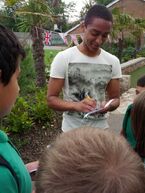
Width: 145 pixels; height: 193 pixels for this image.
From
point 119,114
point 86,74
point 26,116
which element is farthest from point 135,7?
point 86,74

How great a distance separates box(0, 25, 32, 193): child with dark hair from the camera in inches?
56.2

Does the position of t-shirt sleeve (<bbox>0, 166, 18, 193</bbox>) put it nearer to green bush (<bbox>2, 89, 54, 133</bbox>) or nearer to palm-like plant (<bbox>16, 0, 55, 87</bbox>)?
green bush (<bbox>2, 89, 54, 133</bbox>)

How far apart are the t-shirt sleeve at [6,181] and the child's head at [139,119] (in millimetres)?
1134

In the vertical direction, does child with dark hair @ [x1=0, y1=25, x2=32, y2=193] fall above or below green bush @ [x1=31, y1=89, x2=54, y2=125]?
above

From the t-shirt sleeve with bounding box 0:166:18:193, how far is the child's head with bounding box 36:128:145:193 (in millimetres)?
194

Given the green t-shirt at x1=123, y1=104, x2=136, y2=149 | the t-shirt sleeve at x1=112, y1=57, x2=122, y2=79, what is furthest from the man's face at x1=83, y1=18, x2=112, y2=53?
the green t-shirt at x1=123, y1=104, x2=136, y2=149

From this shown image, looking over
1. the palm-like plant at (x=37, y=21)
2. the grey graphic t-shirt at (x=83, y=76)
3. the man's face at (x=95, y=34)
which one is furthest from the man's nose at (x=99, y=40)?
the palm-like plant at (x=37, y=21)

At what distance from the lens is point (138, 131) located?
239 cm

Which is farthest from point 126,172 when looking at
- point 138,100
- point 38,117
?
point 38,117

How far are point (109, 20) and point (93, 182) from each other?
193 cm

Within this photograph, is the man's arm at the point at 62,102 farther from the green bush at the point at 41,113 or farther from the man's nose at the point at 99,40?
the green bush at the point at 41,113

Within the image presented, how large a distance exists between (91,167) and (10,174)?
1.29 ft

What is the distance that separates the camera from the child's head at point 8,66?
5.02 feet

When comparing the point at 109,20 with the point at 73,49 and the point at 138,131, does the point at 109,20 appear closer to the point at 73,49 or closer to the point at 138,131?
the point at 73,49
